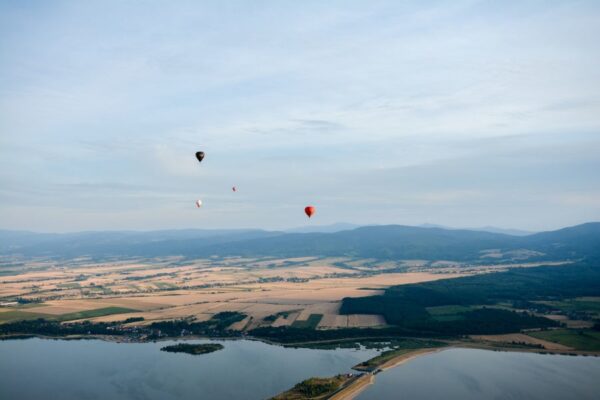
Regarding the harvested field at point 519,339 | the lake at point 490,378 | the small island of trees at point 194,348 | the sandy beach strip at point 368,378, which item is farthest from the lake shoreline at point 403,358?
the small island of trees at point 194,348

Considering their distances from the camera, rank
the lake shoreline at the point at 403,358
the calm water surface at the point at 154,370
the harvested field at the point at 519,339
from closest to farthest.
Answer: the lake shoreline at the point at 403,358, the calm water surface at the point at 154,370, the harvested field at the point at 519,339

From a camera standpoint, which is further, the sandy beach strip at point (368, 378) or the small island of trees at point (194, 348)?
the small island of trees at point (194, 348)

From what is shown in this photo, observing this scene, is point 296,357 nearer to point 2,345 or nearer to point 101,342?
point 101,342

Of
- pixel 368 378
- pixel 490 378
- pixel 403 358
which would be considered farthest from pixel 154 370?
pixel 490 378

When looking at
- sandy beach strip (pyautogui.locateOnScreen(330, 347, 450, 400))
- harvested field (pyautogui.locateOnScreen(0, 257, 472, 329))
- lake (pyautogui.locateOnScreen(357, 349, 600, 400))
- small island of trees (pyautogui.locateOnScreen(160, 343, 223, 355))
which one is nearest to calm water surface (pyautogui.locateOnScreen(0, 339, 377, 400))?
small island of trees (pyautogui.locateOnScreen(160, 343, 223, 355))

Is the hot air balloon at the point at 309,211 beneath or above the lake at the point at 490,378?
above

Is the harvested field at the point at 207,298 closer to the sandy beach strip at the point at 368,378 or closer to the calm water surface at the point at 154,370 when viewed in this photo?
the calm water surface at the point at 154,370

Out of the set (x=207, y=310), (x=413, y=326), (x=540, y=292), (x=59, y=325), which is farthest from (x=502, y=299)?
(x=59, y=325)

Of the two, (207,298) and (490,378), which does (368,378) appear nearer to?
(490,378)
